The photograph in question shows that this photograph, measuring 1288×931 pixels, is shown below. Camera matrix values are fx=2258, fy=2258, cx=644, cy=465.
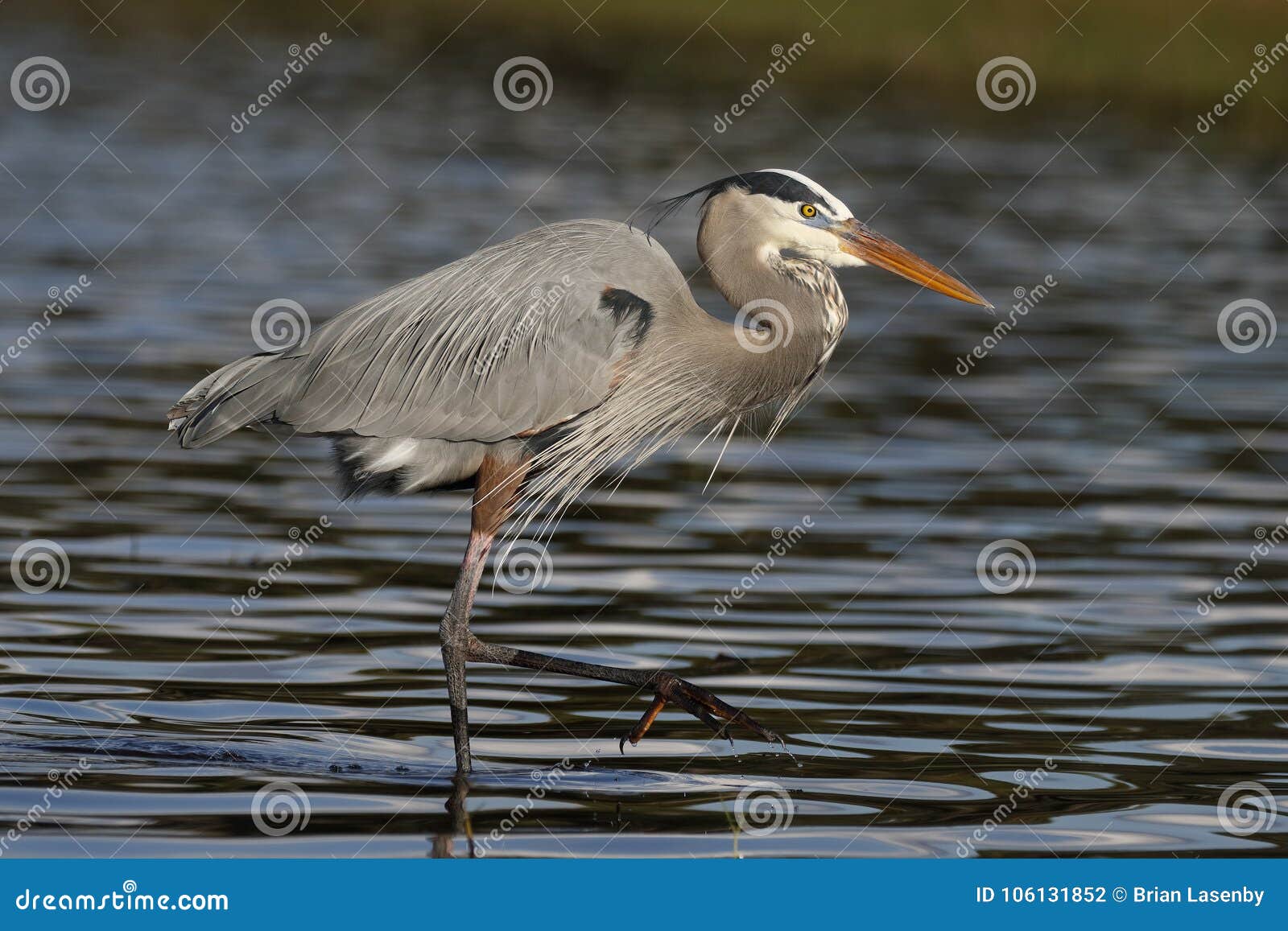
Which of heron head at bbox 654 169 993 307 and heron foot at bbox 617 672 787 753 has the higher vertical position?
heron head at bbox 654 169 993 307

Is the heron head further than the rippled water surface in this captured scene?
Yes

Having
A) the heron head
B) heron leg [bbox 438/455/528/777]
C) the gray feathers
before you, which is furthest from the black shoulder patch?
heron leg [bbox 438/455/528/777]

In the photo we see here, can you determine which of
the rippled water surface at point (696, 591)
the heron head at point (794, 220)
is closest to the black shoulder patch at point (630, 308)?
the heron head at point (794, 220)

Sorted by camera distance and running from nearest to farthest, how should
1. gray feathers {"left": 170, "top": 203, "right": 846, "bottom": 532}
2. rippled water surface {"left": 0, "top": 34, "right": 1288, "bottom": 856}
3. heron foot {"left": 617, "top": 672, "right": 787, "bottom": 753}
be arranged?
rippled water surface {"left": 0, "top": 34, "right": 1288, "bottom": 856} → heron foot {"left": 617, "top": 672, "right": 787, "bottom": 753} → gray feathers {"left": 170, "top": 203, "right": 846, "bottom": 532}

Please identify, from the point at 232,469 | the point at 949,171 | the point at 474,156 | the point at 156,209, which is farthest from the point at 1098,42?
the point at 232,469

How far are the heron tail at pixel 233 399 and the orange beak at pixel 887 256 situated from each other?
2461mm

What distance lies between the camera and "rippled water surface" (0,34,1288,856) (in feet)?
27.0

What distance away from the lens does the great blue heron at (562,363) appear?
9266mm

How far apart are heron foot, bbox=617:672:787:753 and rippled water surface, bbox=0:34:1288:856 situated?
166 millimetres

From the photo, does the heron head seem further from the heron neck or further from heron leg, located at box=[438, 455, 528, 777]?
heron leg, located at box=[438, 455, 528, 777]

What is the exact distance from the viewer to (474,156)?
2938 cm

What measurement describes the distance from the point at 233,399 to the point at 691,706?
246cm

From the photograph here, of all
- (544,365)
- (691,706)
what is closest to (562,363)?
(544,365)

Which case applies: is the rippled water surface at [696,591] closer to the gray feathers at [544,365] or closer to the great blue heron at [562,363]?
the great blue heron at [562,363]
